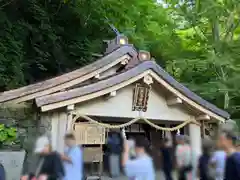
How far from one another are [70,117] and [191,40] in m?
9.30

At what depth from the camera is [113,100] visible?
1012cm

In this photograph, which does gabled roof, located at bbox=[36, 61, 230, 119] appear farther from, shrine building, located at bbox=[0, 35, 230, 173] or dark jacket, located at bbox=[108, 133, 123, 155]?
dark jacket, located at bbox=[108, 133, 123, 155]

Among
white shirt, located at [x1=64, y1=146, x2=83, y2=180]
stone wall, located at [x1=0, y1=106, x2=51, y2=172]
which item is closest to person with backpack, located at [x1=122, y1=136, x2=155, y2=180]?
white shirt, located at [x1=64, y1=146, x2=83, y2=180]

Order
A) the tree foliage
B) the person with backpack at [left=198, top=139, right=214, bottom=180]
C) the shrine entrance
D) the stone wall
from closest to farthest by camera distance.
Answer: the person with backpack at [left=198, top=139, right=214, bottom=180], the stone wall, the shrine entrance, the tree foliage

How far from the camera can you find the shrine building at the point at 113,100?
928 centimetres

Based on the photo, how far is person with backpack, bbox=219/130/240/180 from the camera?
4.32 metres

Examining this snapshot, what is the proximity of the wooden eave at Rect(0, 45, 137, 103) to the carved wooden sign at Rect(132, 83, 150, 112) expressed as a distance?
1.38m

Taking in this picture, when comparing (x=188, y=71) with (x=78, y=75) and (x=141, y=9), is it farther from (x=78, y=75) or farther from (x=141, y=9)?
(x=78, y=75)

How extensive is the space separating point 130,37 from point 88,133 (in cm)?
757

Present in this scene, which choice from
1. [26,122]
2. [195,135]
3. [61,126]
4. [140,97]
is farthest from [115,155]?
[26,122]

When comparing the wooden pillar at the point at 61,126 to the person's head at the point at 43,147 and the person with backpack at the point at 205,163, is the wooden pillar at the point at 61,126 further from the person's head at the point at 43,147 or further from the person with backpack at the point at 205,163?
the person with backpack at the point at 205,163

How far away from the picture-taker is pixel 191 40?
1648cm

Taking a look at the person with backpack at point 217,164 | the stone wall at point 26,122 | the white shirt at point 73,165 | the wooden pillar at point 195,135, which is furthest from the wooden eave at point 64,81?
the person with backpack at point 217,164

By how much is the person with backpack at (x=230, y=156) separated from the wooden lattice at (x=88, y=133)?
19.2ft
